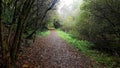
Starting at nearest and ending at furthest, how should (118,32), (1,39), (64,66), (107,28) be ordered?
(1,39)
(64,66)
(118,32)
(107,28)

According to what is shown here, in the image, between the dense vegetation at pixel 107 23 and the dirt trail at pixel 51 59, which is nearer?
the dirt trail at pixel 51 59

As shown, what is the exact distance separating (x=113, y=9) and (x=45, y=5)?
723 cm

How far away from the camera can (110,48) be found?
15086 mm

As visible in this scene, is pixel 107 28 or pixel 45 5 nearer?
pixel 107 28

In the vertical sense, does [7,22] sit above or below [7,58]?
above

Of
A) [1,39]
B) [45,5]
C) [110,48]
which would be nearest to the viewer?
[1,39]

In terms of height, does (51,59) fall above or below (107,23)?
below

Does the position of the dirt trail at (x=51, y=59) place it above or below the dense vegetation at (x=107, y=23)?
below

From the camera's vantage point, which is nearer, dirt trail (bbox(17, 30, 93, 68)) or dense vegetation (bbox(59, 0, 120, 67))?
dirt trail (bbox(17, 30, 93, 68))

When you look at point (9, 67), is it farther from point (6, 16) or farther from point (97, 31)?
point (97, 31)

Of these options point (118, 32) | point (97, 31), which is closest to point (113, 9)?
point (118, 32)

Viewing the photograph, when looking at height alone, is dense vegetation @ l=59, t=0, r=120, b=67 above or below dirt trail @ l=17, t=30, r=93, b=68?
above

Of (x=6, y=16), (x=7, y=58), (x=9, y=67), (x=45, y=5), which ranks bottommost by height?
(x=9, y=67)

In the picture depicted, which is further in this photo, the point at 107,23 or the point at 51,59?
the point at 107,23
